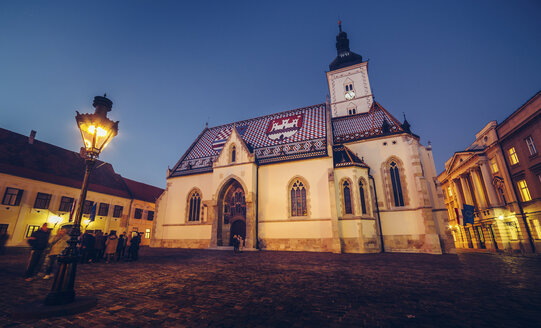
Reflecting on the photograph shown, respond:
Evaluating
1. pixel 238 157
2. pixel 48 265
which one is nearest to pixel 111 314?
pixel 48 265

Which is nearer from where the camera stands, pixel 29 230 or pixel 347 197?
pixel 347 197

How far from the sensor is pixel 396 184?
65.5 feet

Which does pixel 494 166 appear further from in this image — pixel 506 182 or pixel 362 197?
pixel 362 197

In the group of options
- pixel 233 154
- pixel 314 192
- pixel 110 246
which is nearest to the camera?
pixel 110 246

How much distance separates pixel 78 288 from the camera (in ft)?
19.6

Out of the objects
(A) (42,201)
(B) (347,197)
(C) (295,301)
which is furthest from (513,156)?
(A) (42,201)

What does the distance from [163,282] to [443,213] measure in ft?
68.5

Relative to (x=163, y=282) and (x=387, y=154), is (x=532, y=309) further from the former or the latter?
(x=387, y=154)

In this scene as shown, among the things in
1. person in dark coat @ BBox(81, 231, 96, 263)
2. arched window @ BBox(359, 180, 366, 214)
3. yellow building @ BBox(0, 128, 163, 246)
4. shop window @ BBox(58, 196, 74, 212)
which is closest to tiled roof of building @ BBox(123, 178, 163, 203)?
yellow building @ BBox(0, 128, 163, 246)

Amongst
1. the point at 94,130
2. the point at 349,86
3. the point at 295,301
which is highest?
the point at 349,86

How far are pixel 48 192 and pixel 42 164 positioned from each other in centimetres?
329

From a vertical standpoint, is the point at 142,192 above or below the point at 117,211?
above

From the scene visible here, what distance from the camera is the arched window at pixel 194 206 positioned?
23.7m

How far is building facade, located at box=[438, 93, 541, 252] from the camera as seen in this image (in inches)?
734
